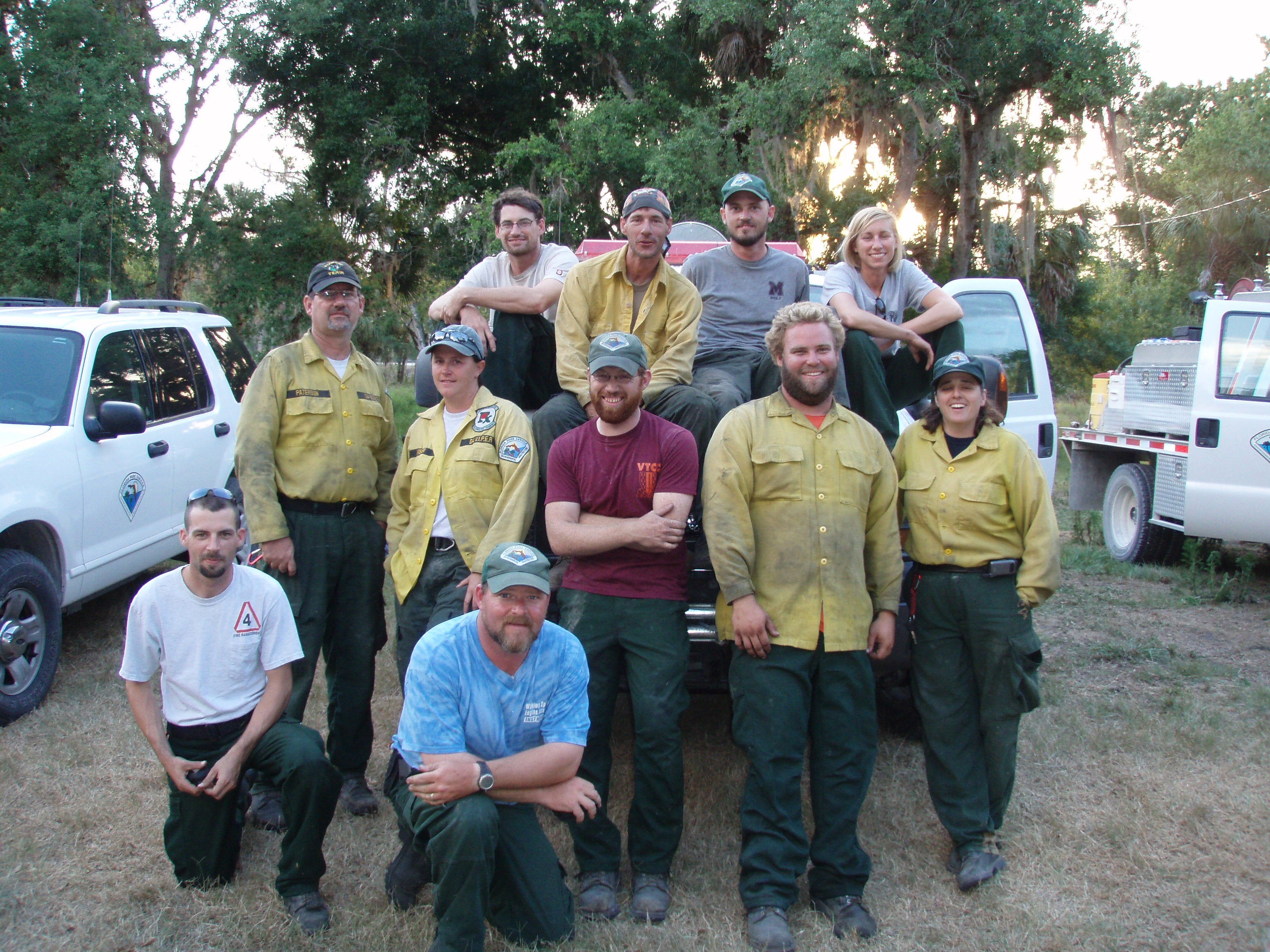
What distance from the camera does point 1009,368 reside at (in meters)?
6.38

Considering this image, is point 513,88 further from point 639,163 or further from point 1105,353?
point 1105,353

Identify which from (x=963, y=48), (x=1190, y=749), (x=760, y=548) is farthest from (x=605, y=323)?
(x=963, y=48)

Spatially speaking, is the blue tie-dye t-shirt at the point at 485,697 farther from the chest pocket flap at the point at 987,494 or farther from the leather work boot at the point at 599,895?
the chest pocket flap at the point at 987,494

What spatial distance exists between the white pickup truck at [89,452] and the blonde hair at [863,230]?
149 inches

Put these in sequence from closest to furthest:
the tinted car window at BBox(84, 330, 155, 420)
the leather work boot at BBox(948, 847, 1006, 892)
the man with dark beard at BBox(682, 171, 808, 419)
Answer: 1. the leather work boot at BBox(948, 847, 1006, 892)
2. the man with dark beard at BBox(682, 171, 808, 419)
3. the tinted car window at BBox(84, 330, 155, 420)

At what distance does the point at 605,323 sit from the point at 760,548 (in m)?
1.22

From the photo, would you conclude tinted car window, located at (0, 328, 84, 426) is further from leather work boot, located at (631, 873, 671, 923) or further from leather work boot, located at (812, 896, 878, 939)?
leather work boot, located at (812, 896, 878, 939)

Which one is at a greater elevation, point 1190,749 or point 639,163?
point 639,163

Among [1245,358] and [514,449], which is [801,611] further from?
[1245,358]

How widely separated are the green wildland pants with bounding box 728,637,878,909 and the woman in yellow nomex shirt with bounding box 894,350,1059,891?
1.41 feet

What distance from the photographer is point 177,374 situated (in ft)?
21.4

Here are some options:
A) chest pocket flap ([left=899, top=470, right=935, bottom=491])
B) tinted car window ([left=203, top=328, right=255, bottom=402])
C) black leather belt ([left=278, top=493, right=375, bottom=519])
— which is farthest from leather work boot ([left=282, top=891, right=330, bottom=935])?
tinted car window ([left=203, top=328, right=255, bottom=402])

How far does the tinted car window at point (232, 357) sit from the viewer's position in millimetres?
7074

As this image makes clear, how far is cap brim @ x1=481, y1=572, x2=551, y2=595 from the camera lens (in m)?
2.99
